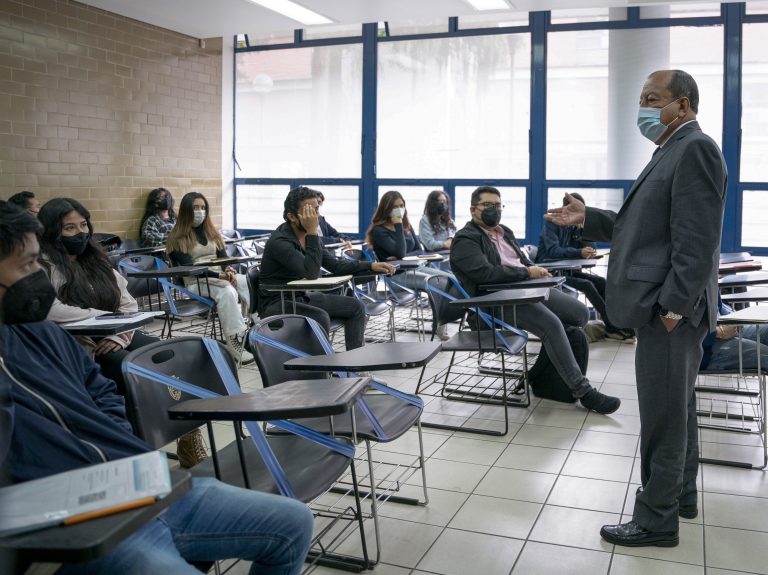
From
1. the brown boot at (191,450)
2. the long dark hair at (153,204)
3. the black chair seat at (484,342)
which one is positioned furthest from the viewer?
the long dark hair at (153,204)

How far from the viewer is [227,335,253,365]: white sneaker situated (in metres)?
5.52

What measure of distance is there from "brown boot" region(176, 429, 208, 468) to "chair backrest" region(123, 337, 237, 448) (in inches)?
31.9

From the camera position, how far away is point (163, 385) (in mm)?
2178

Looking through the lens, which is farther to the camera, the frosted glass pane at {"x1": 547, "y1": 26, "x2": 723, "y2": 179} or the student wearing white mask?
the frosted glass pane at {"x1": 547, "y1": 26, "x2": 723, "y2": 179}

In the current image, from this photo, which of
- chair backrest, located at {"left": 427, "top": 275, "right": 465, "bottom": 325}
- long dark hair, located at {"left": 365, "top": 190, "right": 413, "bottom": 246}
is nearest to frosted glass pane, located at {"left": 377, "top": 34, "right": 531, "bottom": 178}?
long dark hair, located at {"left": 365, "top": 190, "right": 413, "bottom": 246}

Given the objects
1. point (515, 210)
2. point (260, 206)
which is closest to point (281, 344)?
point (515, 210)

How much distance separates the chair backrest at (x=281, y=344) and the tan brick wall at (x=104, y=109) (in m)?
4.88

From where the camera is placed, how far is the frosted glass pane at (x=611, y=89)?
8227 mm

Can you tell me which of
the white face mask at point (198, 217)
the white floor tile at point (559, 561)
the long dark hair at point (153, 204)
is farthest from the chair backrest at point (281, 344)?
the long dark hair at point (153, 204)

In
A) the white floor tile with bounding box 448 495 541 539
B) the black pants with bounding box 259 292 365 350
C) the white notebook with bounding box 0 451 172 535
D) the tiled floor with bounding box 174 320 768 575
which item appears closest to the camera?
the white notebook with bounding box 0 451 172 535

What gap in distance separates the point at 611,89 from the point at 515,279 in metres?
4.88

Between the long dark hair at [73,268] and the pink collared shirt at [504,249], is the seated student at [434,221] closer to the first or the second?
the pink collared shirt at [504,249]

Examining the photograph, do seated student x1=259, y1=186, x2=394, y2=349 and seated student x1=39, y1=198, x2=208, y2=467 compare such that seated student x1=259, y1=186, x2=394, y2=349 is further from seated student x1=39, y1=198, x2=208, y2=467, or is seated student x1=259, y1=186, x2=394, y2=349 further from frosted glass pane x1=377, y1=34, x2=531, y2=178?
frosted glass pane x1=377, y1=34, x2=531, y2=178

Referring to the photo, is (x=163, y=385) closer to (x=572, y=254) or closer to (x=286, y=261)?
(x=286, y=261)
